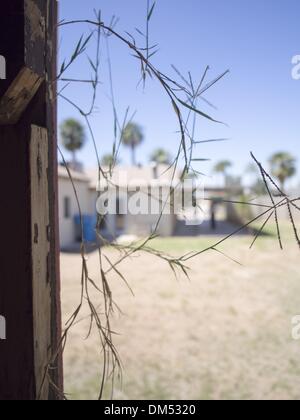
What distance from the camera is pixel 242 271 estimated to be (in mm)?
11531

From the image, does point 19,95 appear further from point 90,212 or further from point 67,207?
point 90,212

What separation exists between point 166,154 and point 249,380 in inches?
1653

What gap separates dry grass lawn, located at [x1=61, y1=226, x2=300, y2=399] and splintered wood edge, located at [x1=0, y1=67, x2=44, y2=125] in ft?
3.41

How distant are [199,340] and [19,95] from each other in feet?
18.5

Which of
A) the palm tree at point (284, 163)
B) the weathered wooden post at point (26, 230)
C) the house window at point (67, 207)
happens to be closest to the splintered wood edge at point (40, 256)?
the weathered wooden post at point (26, 230)

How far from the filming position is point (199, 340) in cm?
581

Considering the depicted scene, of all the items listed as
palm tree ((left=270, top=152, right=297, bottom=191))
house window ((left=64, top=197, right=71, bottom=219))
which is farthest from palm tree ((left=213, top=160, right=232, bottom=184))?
house window ((left=64, top=197, right=71, bottom=219))

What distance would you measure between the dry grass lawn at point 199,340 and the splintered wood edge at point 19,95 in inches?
40.9

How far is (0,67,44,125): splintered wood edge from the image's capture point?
73cm

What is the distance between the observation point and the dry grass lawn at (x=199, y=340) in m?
4.36

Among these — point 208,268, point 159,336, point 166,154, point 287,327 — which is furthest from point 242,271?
point 166,154

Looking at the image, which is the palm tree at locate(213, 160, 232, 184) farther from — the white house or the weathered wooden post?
the weathered wooden post

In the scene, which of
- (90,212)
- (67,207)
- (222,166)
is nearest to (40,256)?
(67,207)
